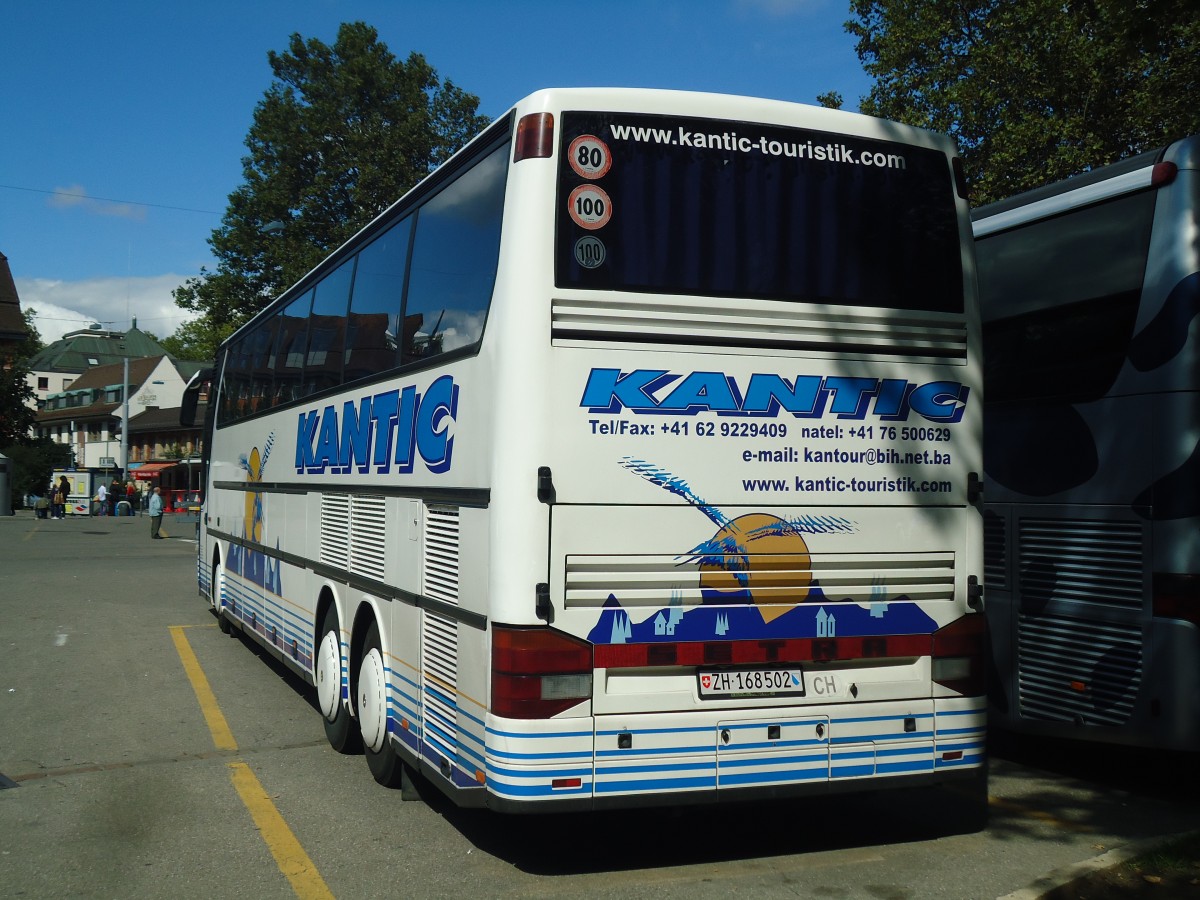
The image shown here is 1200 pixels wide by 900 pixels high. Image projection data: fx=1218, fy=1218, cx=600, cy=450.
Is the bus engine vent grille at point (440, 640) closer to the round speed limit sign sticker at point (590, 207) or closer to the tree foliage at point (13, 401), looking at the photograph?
the round speed limit sign sticker at point (590, 207)

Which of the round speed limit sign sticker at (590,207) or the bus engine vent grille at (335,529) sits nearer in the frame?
the round speed limit sign sticker at (590,207)

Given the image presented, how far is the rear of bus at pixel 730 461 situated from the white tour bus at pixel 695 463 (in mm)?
13

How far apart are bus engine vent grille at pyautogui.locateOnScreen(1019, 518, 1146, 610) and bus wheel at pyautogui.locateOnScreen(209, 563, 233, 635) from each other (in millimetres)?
9875

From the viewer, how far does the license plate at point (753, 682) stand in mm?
5461

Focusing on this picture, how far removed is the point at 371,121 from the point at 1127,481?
4201cm

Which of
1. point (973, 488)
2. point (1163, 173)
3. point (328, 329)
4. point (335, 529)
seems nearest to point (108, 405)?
point (328, 329)

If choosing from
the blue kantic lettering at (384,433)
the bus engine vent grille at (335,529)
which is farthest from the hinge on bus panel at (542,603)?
the bus engine vent grille at (335,529)

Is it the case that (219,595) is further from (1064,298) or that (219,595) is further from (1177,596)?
(1177,596)

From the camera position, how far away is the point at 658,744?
5.34 m

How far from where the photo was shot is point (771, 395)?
5648 mm

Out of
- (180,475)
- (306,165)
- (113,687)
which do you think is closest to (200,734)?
(113,687)

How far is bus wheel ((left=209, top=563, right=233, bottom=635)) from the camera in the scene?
14594mm

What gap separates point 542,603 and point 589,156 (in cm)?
199

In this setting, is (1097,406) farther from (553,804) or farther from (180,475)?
(180,475)
